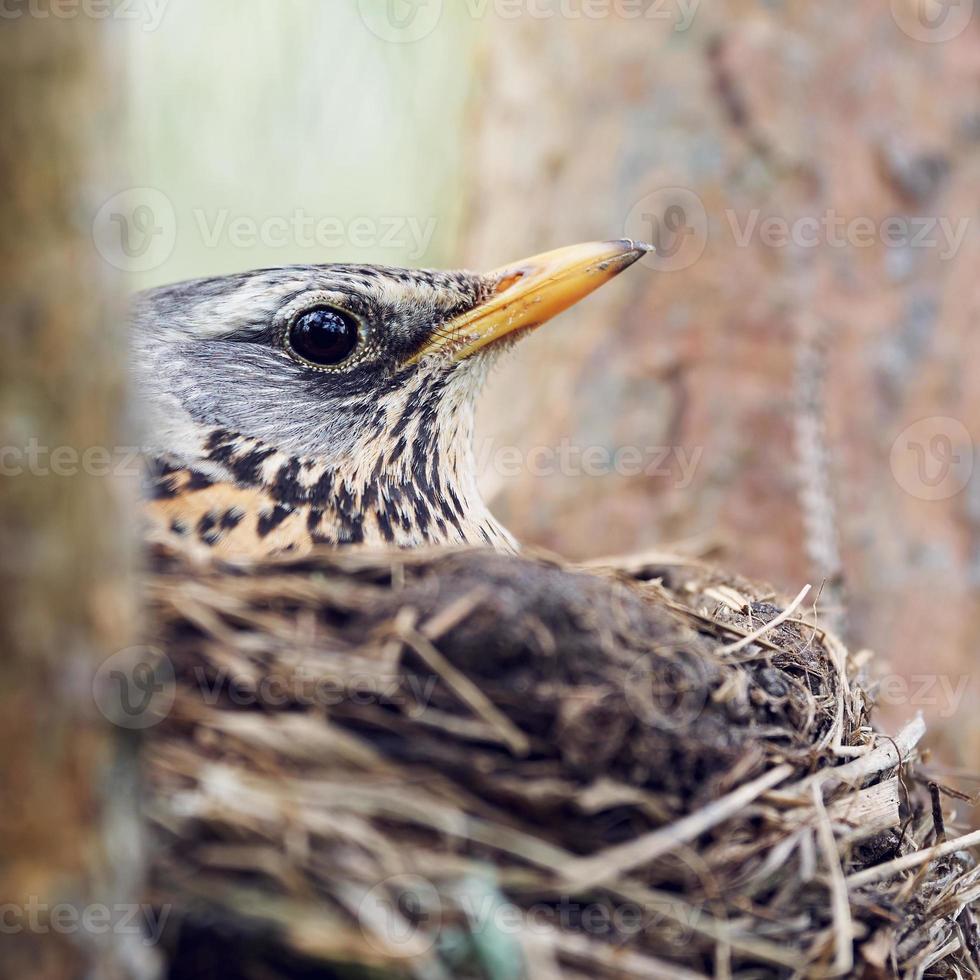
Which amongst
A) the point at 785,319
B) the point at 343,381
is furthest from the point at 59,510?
the point at 785,319

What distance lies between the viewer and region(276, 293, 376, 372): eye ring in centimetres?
314

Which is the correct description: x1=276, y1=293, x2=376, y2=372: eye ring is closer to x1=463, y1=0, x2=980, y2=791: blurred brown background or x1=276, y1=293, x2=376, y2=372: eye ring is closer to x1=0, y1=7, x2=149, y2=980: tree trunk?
x1=463, y1=0, x2=980, y2=791: blurred brown background

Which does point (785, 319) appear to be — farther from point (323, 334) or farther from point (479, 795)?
point (479, 795)

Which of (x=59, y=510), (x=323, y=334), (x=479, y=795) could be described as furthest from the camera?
(x=323, y=334)

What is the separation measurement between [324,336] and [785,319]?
82.9 inches

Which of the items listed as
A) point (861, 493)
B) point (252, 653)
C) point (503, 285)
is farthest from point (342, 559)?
point (861, 493)

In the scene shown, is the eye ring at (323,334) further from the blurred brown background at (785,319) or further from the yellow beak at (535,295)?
the blurred brown background at (785,319)

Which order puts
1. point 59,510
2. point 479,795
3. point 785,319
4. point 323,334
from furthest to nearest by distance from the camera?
1. point 785,319
2. point 323,334
3. point 479,795
4. point 59,510

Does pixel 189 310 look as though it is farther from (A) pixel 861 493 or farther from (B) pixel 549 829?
(A) pixel 861 493

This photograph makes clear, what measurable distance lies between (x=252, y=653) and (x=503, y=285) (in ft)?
5.74

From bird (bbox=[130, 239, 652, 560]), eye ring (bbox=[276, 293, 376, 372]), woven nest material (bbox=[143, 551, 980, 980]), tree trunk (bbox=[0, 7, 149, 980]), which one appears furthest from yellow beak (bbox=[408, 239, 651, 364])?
tree trunk (bbox=[0, 7, 149, 980])

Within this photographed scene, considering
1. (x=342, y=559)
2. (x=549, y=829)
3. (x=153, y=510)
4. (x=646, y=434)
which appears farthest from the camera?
(x=646, y=434)

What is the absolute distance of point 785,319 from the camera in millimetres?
4469

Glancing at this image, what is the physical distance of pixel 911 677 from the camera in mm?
4434
